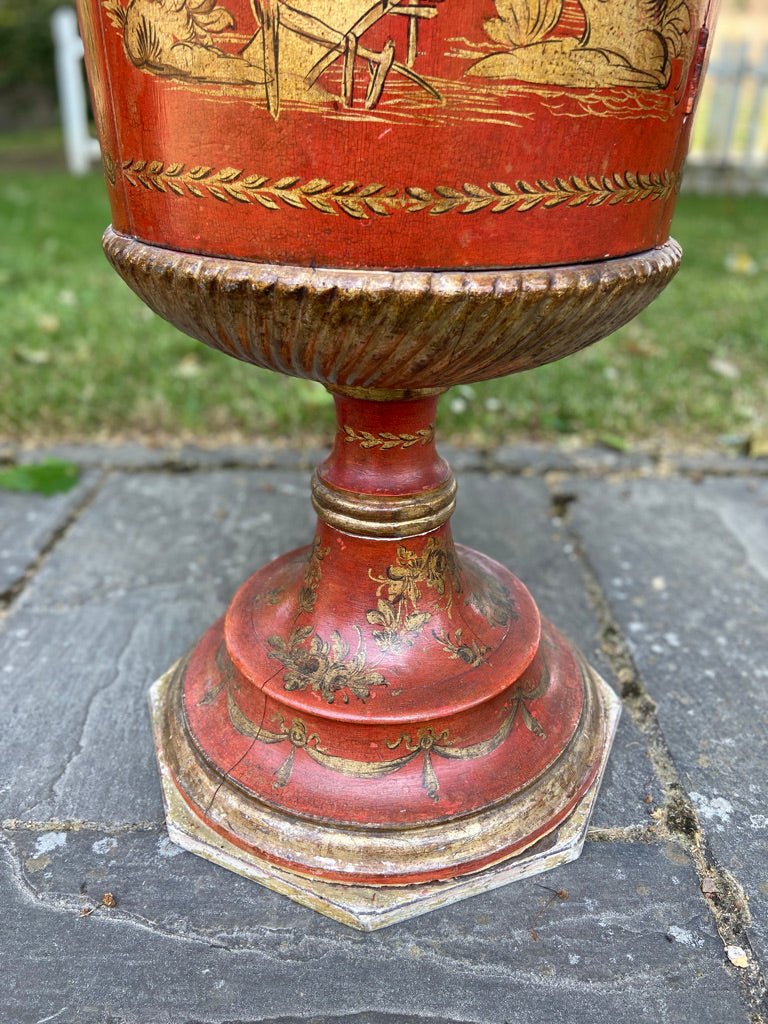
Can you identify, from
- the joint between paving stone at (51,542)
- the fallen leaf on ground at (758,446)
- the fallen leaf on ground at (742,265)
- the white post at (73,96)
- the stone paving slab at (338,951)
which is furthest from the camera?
the white post at (73,96)

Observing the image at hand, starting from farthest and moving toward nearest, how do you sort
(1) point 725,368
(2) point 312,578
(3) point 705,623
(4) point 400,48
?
1. (1) point 725,368
2. (3) point 705,623
3. (2) point 312,578
4. (4) point 400,48

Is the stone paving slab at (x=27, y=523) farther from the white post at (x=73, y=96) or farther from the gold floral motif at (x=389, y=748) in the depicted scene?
the white post at (x=73, y=96)

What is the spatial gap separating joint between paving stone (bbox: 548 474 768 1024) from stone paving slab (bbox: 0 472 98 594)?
1347mm

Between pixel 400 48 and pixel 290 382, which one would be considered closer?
pixel 400 48

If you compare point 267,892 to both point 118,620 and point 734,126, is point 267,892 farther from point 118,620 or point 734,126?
point 734,126

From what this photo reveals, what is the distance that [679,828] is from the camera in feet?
4.02

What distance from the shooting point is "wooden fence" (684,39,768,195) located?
6559 mm

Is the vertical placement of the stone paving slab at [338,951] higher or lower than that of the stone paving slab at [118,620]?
higher

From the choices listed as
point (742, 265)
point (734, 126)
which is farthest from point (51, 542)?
point (734, 126)

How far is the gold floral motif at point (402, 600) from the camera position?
1.25 m

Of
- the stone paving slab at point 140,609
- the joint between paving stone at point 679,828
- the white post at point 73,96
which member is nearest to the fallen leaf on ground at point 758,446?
the stone paving slab at point 140,609

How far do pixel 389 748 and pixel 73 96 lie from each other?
7.56 metres

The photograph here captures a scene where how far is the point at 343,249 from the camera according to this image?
862 mm

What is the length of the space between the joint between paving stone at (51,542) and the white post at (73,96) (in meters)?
5.30
